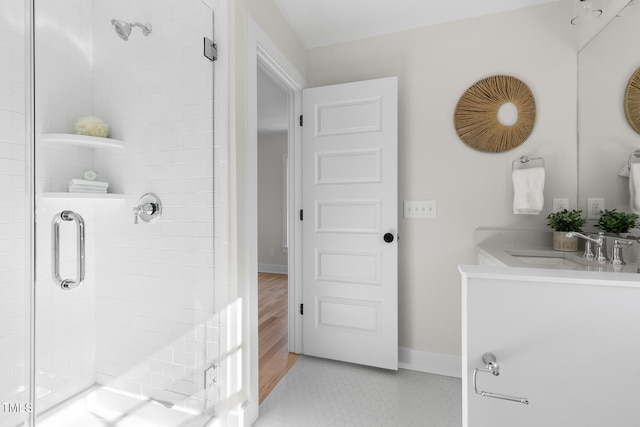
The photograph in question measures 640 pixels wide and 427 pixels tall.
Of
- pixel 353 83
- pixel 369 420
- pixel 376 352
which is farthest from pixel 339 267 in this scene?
pixel 353 83

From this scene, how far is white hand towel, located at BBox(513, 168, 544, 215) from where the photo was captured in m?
1.75

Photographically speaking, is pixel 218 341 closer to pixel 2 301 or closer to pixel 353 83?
pixel 2 301

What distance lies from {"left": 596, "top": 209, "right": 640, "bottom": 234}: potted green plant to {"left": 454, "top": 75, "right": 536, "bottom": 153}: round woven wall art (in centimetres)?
68

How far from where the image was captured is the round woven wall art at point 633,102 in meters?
1.30

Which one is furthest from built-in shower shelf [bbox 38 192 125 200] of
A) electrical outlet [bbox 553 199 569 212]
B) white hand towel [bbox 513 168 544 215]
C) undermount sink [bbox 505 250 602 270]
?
electrical outlet [bbox 553 199 569 212]

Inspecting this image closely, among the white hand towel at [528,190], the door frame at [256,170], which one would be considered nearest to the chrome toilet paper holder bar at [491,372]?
the door frame at [256,170]

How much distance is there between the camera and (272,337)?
102 inches

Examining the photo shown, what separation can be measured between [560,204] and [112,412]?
8.60 feet

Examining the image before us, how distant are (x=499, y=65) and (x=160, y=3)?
203 centimetres

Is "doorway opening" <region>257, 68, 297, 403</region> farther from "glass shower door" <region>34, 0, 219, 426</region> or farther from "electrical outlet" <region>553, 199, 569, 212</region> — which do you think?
"electrical outlet" <region>553, 199, 569, 212</region>

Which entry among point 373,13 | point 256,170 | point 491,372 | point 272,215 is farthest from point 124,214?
point 272,215

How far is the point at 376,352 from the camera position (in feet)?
6.72

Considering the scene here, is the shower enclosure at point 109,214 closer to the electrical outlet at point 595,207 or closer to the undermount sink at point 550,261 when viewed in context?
the undermount sink at point 550,261

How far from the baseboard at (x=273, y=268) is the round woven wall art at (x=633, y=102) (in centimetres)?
446
